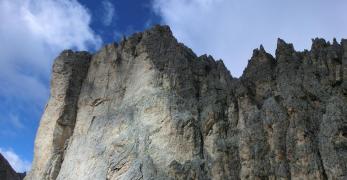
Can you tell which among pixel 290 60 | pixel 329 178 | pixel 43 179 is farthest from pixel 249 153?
pixel 43 179

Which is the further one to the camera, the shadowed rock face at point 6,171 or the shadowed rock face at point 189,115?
the shadowed rock face at point 6,171

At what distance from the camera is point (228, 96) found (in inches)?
1608

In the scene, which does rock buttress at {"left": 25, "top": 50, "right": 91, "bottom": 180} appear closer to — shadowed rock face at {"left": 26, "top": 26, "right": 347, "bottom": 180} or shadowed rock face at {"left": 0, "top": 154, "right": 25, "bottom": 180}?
shadowed rock face at {"left": 26, "top": 26, "right": 347, "bottom": 180}

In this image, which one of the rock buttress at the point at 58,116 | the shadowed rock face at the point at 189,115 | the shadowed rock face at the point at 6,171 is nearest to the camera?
the shadowed rock face at the point at 189,115

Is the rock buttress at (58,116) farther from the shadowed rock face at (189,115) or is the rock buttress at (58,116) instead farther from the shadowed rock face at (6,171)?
the shadowed rock face at (6,171)

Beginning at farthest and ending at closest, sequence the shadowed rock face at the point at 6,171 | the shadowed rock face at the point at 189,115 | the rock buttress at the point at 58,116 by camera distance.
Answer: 1. the shadowed rock face at the point at 6,171
2. the rock buttress at the point at 58,116
3. the shadowed rock face at the point at 189,115

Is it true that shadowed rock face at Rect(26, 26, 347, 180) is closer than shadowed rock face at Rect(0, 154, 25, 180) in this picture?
Yes

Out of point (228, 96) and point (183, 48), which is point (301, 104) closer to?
point (228, 96)

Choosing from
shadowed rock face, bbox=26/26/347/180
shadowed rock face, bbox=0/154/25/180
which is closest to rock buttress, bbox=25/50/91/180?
shadowed rock face, bbox=26/26/347/180

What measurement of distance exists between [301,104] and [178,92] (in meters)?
12.7

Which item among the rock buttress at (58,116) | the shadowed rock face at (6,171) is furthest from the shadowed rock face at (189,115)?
the shadowed rock face at (6,171)

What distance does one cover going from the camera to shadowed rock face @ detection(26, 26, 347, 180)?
3231cm

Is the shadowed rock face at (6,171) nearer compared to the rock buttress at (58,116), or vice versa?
the rock buttress at (58,116)

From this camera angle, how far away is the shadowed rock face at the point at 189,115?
3231 centimetres
